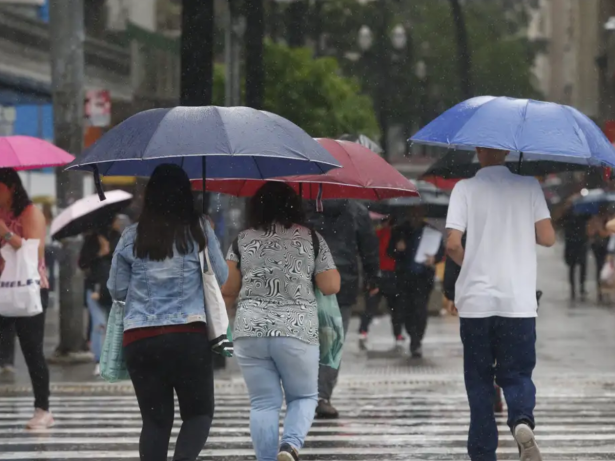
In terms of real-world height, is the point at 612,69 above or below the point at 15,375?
above

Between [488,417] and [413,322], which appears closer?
[488,417]

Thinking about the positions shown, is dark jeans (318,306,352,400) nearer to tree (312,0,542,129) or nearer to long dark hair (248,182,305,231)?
long dark hair (248,182,305,231)

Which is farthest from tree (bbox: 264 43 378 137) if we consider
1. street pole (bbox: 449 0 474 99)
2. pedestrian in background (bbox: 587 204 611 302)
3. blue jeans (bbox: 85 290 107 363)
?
blue jeans (bbox: 85 290 107 363)

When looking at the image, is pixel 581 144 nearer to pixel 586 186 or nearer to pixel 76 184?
pixel 76 184

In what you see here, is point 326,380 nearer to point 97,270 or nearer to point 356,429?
point 356,429

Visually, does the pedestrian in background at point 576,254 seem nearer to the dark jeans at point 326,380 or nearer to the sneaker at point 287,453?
the dark jeans at point 326,380

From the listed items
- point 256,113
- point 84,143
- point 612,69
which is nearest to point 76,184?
point 84,143

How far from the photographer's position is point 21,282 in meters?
10.1

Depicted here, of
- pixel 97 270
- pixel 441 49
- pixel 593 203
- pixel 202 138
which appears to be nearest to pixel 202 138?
pixel 202 138

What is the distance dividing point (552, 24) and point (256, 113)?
3510 centimetres

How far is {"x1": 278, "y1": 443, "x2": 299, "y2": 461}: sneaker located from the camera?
7.27 metres

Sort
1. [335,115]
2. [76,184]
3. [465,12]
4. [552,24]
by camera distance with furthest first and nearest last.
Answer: [552,24]
[465,12]
[335,115]
[76,184]

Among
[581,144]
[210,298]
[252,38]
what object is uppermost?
[252,38]

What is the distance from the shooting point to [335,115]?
31875mm
